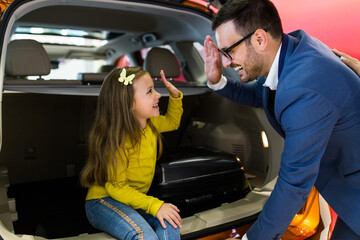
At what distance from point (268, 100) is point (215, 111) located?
97cm

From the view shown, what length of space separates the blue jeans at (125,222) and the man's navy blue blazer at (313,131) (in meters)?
0.39

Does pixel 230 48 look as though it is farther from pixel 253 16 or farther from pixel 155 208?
pixel 155 208

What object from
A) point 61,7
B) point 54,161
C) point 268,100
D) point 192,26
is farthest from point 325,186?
point 61,7

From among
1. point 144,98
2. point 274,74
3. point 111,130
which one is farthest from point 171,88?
point 274,74

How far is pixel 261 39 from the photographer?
4.19 ft

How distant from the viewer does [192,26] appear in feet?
7.42

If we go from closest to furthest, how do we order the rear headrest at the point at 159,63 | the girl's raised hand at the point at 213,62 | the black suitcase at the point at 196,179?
the black suitcase at the point at 196,179 < the girl's raised hand at the point at 213,62 < the rear headrest at the point at 159,63

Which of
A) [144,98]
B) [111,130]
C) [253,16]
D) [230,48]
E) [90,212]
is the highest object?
[253,16]

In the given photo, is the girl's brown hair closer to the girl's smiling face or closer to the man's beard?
the girl's smiling face

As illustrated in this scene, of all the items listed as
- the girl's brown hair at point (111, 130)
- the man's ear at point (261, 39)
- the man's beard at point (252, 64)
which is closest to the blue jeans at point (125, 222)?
the girl's brown hair at point (111, 130)

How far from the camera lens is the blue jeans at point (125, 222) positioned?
136 centimetres

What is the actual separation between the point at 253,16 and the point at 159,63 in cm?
103

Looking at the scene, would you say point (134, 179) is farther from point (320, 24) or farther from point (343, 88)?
point (320, 24)

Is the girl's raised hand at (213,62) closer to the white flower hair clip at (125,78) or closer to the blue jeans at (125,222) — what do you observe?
the white flower hair clip at (125,78)
